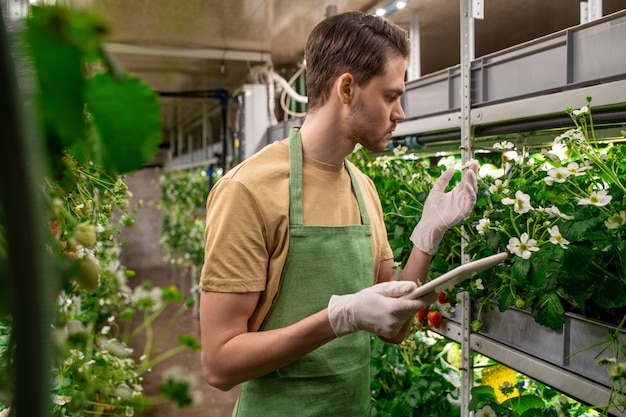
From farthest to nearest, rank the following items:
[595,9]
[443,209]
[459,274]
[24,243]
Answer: [595,9]
[443,209]
[459,274]
[24,243]

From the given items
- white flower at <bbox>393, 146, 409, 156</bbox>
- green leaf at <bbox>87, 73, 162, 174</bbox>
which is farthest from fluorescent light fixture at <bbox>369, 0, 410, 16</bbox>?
green leaf at <bbox>87, 73, 162, 174</bbox>

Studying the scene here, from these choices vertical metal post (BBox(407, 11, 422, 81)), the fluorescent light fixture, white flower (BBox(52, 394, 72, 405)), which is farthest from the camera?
vertical metal post (BBox(407, 11, 422, 81))

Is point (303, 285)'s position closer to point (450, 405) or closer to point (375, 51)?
point (375, 51)

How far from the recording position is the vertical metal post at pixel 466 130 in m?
1.72

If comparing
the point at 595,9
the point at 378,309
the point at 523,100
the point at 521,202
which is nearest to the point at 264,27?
the point at 595,9

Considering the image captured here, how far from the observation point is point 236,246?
4.35ft

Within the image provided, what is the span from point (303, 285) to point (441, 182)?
60 centimetres

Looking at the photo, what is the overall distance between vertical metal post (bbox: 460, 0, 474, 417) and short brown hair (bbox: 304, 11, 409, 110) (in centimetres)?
30

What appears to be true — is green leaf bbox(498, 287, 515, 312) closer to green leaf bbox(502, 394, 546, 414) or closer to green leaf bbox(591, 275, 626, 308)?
green leaf bbox(591, 275, 626, 308)

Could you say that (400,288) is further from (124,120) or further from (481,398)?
(124,120)

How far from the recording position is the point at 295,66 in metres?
5.79

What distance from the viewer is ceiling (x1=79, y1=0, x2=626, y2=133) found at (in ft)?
12.4

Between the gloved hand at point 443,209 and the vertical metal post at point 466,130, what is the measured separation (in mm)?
137

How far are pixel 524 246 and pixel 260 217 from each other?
649mm
